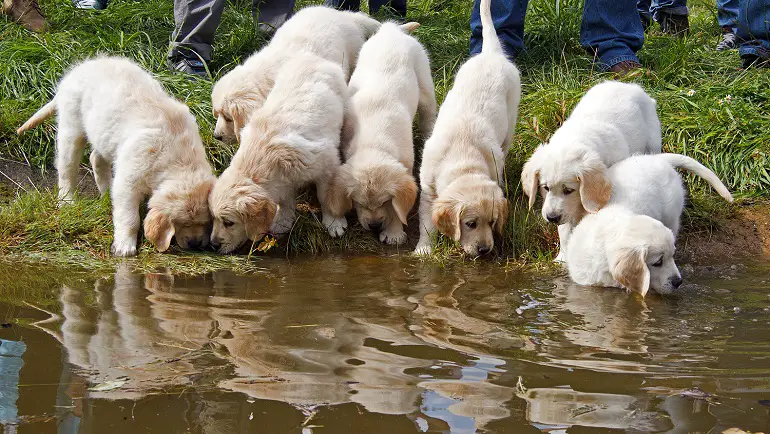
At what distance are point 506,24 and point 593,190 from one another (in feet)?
8.93

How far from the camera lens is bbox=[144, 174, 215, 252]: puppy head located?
5.07 meters

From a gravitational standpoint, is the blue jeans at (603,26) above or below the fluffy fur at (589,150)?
above

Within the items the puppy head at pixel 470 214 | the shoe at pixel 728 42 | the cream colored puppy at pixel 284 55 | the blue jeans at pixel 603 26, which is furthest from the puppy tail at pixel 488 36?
the shoe at pixel 728 42

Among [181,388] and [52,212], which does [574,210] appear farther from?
[52,212]

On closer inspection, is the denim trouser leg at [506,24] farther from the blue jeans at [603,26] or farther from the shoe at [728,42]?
the shoe at [728,42]

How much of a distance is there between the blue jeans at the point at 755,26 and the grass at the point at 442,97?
0.18 metres

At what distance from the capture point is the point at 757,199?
5.81 meters

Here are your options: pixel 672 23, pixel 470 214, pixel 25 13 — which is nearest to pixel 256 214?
pixel 470 214

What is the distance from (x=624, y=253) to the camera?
437cm

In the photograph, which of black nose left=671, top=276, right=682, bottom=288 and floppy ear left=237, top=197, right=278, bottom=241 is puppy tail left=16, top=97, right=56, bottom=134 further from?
black nose left=671, top=276, right=682, bottom=288

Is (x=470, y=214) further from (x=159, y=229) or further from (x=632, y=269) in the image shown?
(x=159, y=229)

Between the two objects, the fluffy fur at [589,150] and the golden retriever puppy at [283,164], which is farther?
the golden retriever puppy at [283,164]

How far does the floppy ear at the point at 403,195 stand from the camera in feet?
17.4

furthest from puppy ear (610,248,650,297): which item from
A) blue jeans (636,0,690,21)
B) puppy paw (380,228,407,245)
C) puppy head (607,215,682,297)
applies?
blue jeans (636,0,690,21)
